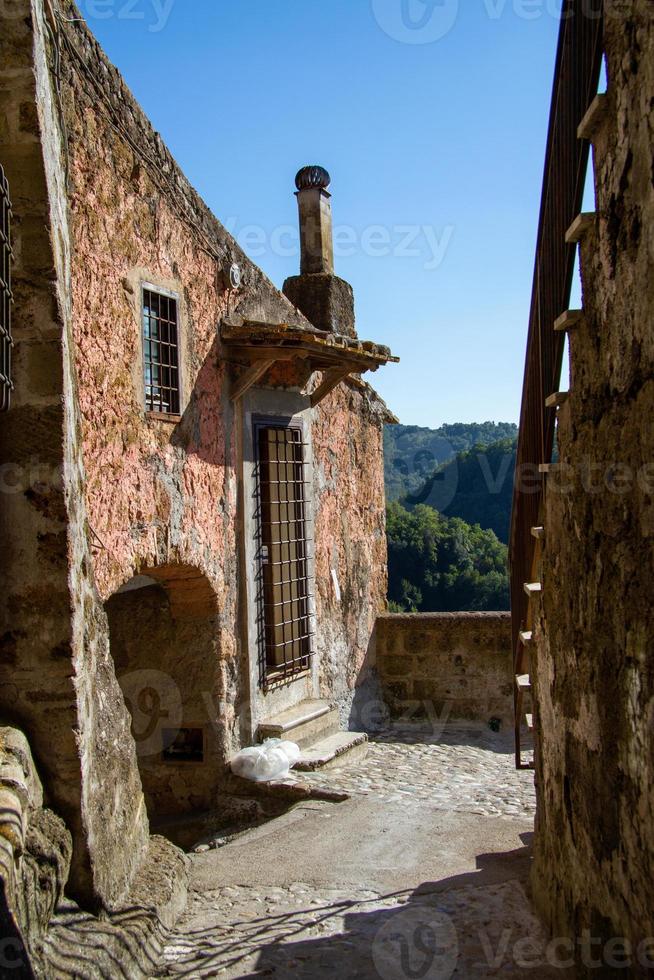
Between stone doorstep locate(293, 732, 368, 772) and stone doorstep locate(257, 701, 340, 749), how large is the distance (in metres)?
0.08

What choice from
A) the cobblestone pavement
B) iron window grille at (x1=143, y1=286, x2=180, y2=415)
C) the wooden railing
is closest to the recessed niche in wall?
the cobblestone pavement

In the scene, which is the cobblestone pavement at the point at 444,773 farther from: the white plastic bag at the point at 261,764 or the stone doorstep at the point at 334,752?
the white plastic bag at the point at 261,764

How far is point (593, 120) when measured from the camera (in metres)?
2.82

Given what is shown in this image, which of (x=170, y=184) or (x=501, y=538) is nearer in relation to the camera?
(x=170, y=184)

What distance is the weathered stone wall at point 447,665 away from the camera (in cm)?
1027

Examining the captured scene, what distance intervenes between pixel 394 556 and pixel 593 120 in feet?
107

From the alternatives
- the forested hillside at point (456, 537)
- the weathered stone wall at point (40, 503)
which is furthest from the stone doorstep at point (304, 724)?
the forested hillside at point (456, 537)

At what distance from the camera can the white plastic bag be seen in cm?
718

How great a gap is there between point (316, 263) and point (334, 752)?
5283 mm

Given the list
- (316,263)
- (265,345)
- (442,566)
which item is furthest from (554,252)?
(442,566)

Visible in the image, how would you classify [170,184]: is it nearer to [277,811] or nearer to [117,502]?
[117,502]

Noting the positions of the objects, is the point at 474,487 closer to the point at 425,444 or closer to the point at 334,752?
the point at 425,444

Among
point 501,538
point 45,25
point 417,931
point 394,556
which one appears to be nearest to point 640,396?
point 417,931

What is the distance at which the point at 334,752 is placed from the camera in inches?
314
